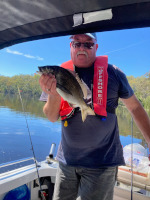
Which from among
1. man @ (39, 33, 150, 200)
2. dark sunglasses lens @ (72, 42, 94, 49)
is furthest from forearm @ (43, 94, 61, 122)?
dark sunglasses lens @ (72, 42, 94, 49)

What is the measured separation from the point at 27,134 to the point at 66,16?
12569 millimetres

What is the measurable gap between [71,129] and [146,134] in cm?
81

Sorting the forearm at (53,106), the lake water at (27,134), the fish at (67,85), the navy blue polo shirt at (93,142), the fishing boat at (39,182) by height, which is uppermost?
the fish at (67,85)

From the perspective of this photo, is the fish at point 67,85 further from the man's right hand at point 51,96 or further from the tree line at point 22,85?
the tree line at point 22,85

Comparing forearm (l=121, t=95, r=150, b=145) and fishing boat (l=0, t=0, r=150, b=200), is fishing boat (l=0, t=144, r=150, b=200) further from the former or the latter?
fishing boat (l=0, t=0, r=150, b=200)

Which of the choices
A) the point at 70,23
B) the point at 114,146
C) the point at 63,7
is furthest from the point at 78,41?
the point at 114,146

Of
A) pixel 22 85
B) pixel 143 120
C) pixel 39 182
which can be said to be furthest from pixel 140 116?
pixel 22 85

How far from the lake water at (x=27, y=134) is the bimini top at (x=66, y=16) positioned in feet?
18.8

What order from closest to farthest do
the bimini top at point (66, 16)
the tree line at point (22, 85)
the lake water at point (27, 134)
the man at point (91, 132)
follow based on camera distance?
the bimini top at point (66, 16) < the man at point (91, 132) < the tree line at point (22, 85) < the lake water at point (27, 134)

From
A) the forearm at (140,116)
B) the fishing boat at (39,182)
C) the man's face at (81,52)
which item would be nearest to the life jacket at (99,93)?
the man's face at (81,52)

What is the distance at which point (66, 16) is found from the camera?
123 centimetres

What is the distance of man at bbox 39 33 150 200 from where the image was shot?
1448 millimetres

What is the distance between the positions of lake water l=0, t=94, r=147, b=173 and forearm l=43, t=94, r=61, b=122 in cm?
527

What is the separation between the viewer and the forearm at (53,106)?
1.56 metres
